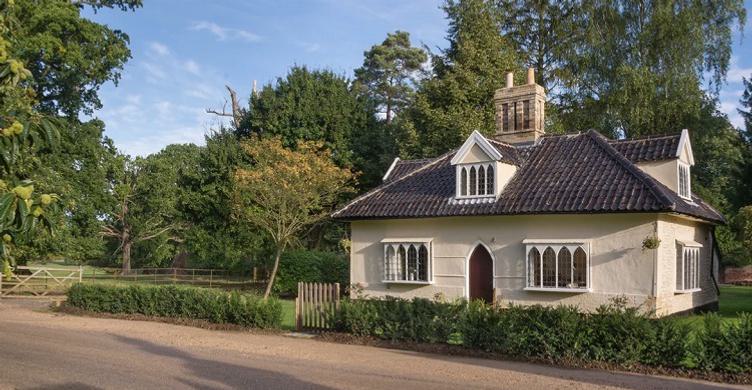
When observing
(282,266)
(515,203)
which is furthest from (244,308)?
(282,266)

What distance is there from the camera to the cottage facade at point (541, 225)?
18125 mm

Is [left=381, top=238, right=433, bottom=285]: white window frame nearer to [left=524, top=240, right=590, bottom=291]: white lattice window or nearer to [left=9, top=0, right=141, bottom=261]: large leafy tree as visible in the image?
[left=524, top=240, right=590, bottom=291]: white lattice window

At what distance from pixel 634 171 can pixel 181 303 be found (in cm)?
1414

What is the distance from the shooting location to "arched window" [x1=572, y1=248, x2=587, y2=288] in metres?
18.7

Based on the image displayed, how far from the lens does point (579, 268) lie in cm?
1884

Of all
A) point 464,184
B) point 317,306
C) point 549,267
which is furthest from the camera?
point 464,184

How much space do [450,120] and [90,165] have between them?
19.7m

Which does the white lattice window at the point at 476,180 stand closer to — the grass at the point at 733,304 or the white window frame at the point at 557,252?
the white window frame at the point at 557,252

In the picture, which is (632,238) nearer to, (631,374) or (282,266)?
(631,374)

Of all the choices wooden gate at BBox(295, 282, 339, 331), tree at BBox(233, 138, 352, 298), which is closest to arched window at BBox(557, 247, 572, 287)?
wooden gate at BBox(295, 282, 339, 331)

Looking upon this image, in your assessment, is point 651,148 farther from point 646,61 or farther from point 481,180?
point 646,61

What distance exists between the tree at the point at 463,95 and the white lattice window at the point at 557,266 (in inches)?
508

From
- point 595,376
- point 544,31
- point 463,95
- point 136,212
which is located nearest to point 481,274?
point 595,376

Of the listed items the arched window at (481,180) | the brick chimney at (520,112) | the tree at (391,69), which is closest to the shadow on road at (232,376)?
the arched window at (481,180)
